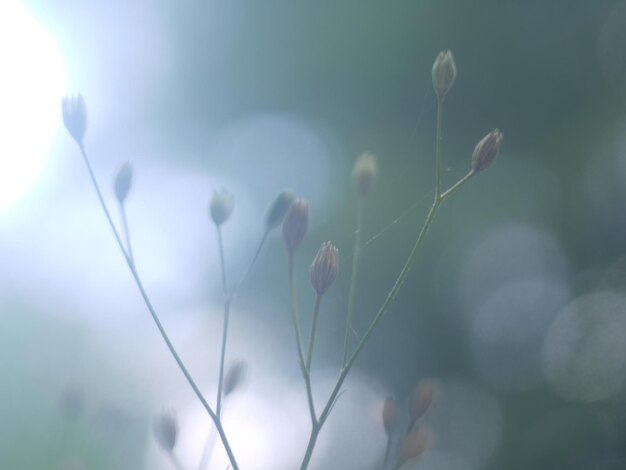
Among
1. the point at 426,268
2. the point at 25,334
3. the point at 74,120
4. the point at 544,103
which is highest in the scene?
the point at 544,103

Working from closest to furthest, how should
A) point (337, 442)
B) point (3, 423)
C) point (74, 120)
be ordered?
point (74, 120) < point (3, 423) < point (337, 442)

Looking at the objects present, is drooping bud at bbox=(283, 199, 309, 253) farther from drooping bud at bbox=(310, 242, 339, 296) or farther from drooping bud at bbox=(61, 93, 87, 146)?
drooping bud at bbox=(61, 93, 87, 146)

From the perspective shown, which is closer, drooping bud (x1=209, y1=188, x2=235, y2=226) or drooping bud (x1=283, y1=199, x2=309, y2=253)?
drooping bud (x1=283, y1=199, x2=309, y2=253)

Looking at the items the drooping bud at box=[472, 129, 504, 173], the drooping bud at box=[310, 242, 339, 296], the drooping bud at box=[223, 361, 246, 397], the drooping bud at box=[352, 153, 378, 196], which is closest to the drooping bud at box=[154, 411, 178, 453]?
the drooping bud at box=[223, 361, 246, 397]

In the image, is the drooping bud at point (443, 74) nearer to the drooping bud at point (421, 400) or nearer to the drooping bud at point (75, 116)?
the drooping bud at point (421, 400)

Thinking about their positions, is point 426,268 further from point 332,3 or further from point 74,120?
point 74,120

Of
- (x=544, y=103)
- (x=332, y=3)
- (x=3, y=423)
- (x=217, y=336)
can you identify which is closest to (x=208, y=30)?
(x=332, y=3)
